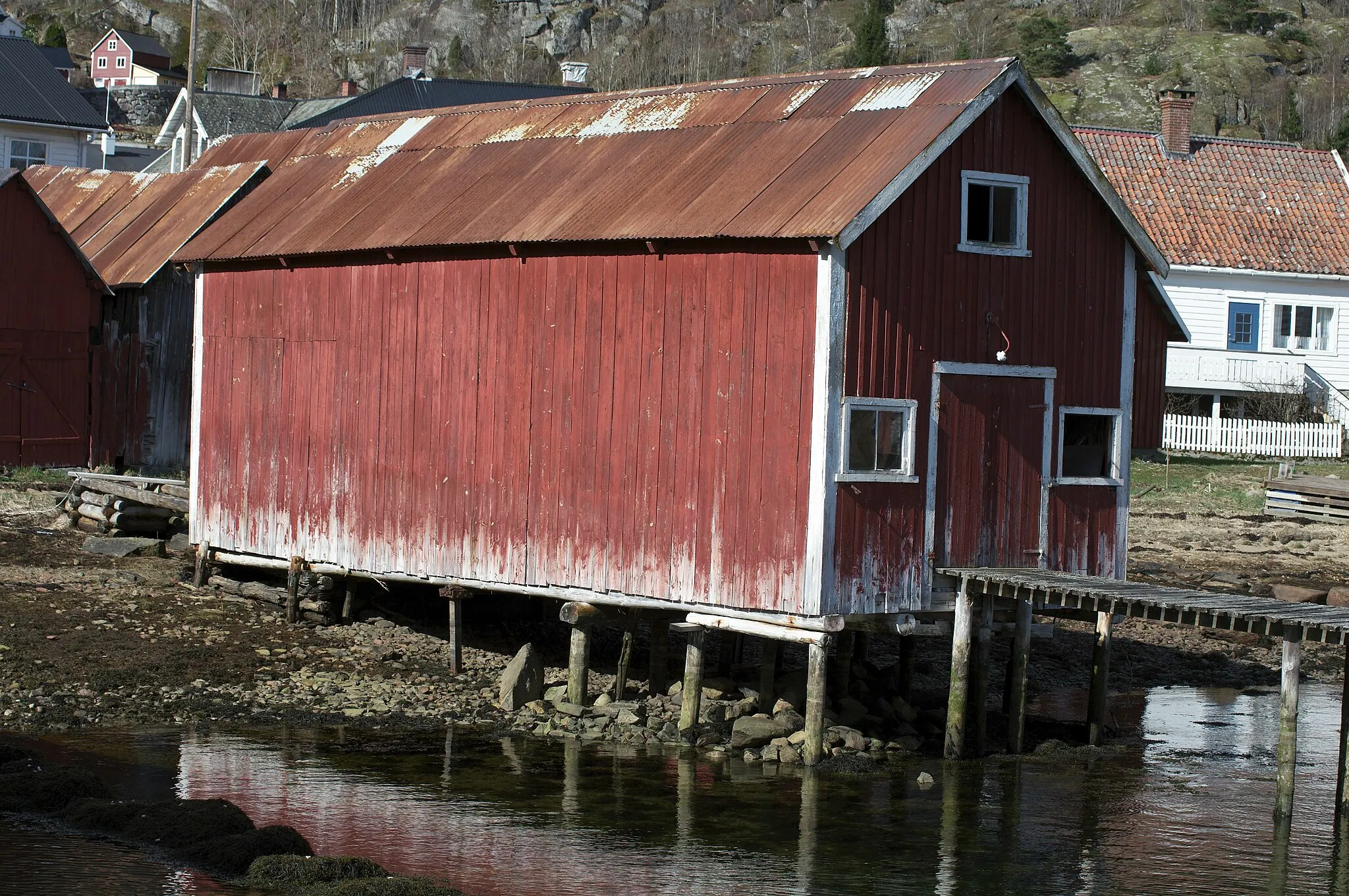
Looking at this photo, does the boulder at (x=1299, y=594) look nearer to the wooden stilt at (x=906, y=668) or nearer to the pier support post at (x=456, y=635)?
the wooden stilt at (x=906, y=668)

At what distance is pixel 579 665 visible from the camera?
65.6ft

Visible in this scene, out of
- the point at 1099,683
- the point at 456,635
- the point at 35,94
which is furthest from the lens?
the point at 35,94

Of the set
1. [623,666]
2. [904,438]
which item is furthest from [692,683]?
[904,438]

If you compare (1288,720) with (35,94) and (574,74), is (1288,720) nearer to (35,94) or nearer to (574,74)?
(35,94)

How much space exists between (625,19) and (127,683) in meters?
96.3

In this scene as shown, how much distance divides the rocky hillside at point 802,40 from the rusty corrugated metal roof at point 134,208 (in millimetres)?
51964

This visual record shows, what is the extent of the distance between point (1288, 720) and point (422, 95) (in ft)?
179

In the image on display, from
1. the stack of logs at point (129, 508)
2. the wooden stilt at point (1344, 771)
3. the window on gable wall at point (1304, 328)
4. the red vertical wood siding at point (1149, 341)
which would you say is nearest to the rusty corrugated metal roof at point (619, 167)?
the red vertical wood siding at point (1149, 341)

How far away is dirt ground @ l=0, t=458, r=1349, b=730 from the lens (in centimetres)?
1925

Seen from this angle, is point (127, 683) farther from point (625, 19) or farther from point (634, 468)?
point (625, 19)

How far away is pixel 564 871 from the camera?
1404 centimetres

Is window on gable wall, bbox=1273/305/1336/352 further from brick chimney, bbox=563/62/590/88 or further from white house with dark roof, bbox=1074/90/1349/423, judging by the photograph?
brick chimney, bbox=563/62/590/88

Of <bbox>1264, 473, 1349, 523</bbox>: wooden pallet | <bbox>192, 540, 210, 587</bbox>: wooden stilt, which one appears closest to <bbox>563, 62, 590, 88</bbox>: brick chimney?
<bbox>1264, 473, 1349, 523</bbox>: wooden pallet

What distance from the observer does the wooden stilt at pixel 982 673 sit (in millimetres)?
19000
